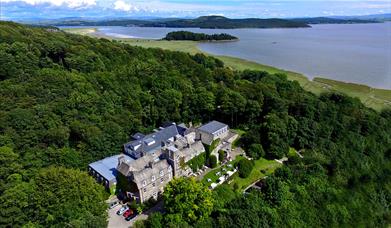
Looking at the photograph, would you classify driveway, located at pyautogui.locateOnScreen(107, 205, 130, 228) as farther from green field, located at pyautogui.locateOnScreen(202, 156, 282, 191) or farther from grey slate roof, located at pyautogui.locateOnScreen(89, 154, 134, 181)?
green field, located at pyautogui.locateOnScreen(202, 156, 282, 191)

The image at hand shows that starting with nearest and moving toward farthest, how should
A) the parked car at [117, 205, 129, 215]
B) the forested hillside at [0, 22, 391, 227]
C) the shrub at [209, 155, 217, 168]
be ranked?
the forested hillside at [0, 22, 391, 227] < the parked car at [117, 205, 129, 215] < the shrub at [209, 155, 217, 168]

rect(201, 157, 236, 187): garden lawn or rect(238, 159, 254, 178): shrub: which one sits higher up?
rect(238, 159, 254, 178): shrub

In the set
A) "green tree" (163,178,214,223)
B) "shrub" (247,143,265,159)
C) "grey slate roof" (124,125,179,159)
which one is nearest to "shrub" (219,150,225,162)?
"shrub" (247,143,265,159)

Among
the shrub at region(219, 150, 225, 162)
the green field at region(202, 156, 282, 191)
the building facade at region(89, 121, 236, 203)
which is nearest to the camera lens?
the building facade at region(89, 121, 236, 203)

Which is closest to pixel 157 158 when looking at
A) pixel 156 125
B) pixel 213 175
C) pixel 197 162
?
pixel 197 162

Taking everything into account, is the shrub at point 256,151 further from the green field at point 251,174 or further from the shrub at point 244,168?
the shrub at point 244,168

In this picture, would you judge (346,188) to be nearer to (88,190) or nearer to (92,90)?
(88,190)

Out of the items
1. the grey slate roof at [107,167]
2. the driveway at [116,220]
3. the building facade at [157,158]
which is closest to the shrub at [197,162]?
the building facade at [157,158]
